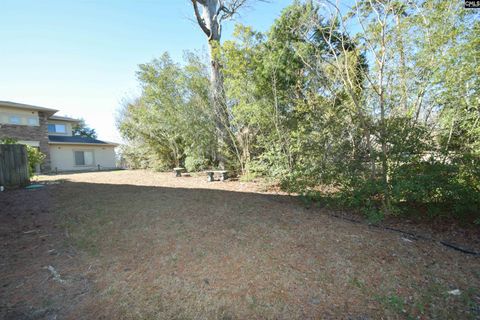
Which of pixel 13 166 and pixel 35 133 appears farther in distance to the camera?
pixel 35 133

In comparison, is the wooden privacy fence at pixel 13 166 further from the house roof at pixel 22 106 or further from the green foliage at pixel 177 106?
the house roof at pixel 22 106

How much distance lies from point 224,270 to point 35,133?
57.8 ft

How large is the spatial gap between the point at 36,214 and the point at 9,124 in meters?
13.7

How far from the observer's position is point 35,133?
538 inches

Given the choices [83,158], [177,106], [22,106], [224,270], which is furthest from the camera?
[83,158]

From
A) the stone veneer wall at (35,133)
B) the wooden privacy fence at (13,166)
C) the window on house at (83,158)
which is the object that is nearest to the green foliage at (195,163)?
the wooden privacy fence at (13,166)

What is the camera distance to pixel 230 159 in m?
8.53

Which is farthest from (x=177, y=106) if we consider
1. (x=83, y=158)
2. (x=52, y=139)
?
(x=52, y=139)

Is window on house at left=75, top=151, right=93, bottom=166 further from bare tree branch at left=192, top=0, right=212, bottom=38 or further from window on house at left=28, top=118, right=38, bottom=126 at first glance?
bare tree branch at left=192, top=0, right=212, bottom=38

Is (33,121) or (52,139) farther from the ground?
(33,121)

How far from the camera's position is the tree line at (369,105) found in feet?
10.4

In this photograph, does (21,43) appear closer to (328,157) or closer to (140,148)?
(140,148)

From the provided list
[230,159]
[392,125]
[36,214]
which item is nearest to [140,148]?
[230,159]

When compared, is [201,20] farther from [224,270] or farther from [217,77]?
[224,270]
